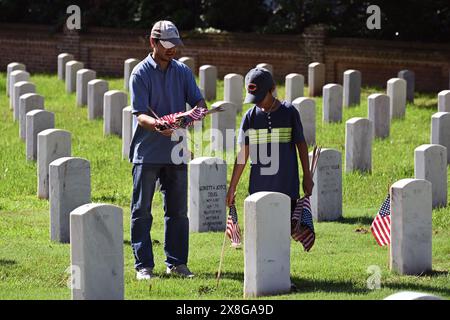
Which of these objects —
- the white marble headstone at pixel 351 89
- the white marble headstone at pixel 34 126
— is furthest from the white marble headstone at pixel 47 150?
the white marble headstone at pixel 351 89

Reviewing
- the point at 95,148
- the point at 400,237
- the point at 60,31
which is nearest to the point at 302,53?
the point at 60,31

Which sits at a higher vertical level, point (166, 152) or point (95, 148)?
point (166, 152)

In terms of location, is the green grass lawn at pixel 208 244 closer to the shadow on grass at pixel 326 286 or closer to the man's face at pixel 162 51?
the shadow on grass at pixel 326 286

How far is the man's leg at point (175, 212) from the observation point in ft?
36.8

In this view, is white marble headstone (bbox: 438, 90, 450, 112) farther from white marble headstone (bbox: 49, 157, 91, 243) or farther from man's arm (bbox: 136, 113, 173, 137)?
man's arm (bbox: 136, 113, 173, 137)

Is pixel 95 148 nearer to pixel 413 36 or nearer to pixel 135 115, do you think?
pixel 135 115

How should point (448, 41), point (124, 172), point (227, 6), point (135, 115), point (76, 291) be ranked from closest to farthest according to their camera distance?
point (76, 291)
point (135, 115)
point (124, 172)
point (448, 41)
point (227, 6)

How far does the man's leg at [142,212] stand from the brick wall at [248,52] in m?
18.0

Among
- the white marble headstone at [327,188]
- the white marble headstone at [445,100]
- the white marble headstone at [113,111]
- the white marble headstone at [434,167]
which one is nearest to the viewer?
the white marble headstone at [327,188]

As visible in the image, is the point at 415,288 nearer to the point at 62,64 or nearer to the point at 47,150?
the point at 47,150

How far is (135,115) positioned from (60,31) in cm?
2317

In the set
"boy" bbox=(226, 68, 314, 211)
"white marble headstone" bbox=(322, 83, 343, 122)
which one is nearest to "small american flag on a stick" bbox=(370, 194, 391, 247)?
"boy" bbox=(226, 68, 314, 211)

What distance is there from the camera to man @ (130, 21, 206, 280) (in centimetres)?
1113

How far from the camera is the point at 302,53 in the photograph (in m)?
30.5
